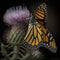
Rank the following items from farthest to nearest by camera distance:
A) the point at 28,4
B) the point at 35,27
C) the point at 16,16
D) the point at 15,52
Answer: the point at 28,4
the point at 35,27
the point at 16,16
the point at 15,52

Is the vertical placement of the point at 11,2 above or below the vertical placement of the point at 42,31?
above

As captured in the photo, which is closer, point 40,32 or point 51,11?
point 40,32

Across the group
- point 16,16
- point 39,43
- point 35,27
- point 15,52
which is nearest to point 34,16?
point 35,27

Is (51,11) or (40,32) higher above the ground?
(51,11)

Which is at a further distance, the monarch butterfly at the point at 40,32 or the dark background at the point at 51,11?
the dark background at the point at 51,11

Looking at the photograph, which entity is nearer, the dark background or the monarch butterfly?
the monarch butterfly

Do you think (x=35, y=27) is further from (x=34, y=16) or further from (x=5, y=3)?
(x=5, y=3)

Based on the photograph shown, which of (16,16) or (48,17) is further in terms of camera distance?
(48,17)

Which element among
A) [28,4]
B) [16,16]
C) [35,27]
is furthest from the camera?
[28,4]
